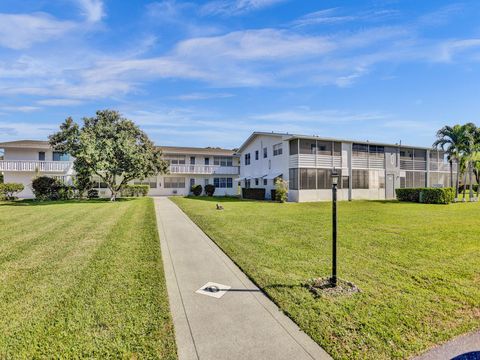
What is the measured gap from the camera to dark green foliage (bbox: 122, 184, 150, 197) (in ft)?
107

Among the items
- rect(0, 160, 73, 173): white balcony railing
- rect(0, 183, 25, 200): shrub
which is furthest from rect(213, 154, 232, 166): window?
rect(0, 183, 25, 200): shrub

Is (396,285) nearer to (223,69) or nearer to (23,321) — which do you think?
(23,321)

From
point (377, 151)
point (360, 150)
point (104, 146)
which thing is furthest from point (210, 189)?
point (377, 151)

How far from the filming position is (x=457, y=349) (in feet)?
10.9

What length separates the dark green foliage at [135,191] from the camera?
107 feet

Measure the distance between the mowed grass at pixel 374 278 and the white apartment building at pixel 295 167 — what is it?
13707mm

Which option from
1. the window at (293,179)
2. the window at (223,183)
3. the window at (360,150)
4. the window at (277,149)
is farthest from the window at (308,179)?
the window at (223,183)

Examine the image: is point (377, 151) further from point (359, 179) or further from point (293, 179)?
point (293, 179)

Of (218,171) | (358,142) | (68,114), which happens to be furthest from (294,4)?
(218,171)

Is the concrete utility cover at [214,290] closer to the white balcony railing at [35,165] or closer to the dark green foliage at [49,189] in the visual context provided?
the dark green foliage at [49,189]

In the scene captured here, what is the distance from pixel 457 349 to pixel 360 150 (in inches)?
1036

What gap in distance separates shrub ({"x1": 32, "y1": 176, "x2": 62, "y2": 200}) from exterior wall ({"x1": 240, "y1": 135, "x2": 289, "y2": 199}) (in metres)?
20.7

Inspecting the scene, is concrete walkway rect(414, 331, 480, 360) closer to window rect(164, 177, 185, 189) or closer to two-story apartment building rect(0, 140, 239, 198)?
two-story apartment building rect(0, 140, 239, 198)

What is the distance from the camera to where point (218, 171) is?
121ft
